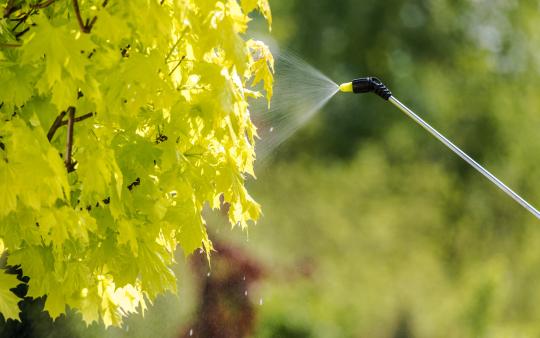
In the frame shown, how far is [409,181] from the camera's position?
7453mm

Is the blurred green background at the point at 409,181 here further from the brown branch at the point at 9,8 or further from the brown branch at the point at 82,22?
the brown branch at the point at 82,22

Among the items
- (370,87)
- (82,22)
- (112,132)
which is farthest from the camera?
(370,87)

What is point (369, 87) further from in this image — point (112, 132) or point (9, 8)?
point (9, 8)

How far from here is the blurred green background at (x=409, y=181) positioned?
23.2 ft

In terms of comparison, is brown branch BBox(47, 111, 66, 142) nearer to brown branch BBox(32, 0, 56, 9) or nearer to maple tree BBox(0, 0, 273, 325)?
maple tree BBox(0, 0, 273, 325)

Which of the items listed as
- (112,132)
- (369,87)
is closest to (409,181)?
(369,87)

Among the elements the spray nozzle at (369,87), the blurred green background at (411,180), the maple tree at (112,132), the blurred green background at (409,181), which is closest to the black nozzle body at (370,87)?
the spray nozzle at (369,87)

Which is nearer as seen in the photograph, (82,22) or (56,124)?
(82,22)

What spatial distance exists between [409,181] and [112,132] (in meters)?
5.48

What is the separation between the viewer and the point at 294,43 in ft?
24.4

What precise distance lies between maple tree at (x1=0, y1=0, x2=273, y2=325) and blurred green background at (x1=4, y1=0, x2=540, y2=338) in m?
4.15

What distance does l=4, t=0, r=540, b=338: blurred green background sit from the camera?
7070mm

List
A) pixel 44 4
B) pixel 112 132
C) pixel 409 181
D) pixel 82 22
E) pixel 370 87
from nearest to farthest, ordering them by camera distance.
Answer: pixel 82 22 < pixel 44 4 < pixel 112 132 < pixel 370 87 < pixel 409 181

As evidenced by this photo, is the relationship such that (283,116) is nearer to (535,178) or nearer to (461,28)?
(461,28)
